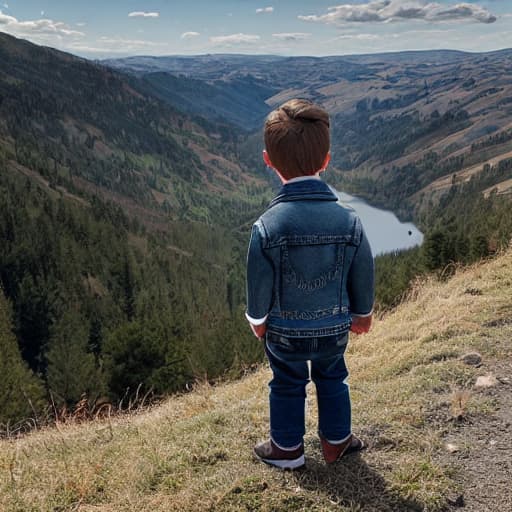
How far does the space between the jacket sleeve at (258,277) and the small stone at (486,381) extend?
12.1 feet

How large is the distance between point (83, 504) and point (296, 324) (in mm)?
2716

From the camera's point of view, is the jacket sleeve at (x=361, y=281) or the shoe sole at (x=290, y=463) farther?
the shoe sole at (x=290, y=463)

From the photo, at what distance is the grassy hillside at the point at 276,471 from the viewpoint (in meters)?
4.18

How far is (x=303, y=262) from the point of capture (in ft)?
13.1

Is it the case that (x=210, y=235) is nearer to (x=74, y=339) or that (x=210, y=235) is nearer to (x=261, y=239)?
(x=74, y=339)

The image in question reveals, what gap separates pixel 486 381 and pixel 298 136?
14.6 ft

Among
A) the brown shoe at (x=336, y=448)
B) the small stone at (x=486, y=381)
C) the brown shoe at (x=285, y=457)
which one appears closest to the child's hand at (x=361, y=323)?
the brown shoe at (x=336, y=448)

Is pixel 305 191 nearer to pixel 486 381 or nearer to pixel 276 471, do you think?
pixel 276 471

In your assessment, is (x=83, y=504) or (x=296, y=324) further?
Answer: (x=83, y=504)

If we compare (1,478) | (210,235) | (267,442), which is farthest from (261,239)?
(210,235)

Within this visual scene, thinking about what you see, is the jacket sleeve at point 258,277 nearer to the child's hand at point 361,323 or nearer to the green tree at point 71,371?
the child's hand at point 361,323

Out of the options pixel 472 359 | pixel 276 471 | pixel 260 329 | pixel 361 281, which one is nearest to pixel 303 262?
pixel 361 281

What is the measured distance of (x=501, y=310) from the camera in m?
8.35

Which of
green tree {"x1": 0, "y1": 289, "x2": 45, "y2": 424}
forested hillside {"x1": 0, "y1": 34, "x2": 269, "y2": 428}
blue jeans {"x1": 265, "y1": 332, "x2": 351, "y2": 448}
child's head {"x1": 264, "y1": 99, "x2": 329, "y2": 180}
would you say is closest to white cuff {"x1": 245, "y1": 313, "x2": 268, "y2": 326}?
blue jeans {"x1": 265, "y1": 332, "x2": 351, "y2": 448}
